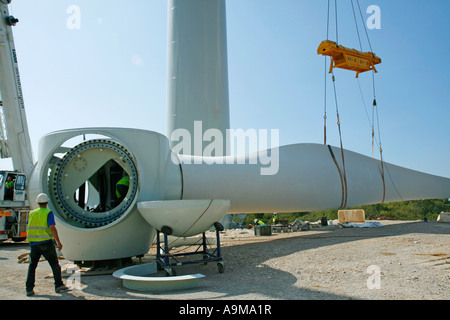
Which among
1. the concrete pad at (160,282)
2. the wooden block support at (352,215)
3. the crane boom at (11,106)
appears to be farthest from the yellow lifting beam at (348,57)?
the crane boom at (11,106)

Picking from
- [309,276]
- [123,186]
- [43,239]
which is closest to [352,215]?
[309,276]

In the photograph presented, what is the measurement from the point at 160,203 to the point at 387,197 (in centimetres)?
901

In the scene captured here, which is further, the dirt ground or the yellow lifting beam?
the yellow lifting beam

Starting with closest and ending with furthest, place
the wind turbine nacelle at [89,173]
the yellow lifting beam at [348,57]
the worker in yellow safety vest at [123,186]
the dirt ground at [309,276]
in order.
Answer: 1. the dirt ground at [309,276]
2. the wind turbine nacelle at [89,173]
3. the worker in yellow safety vest at [123,186]
4. the yellow lifting beam at [348,57]

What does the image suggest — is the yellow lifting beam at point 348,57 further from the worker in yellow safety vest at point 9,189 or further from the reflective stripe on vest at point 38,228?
the worker in yellow safety vest at point 9,189

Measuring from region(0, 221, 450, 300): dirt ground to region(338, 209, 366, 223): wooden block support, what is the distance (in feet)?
20.3

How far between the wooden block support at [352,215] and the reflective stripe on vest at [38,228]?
12154 mm

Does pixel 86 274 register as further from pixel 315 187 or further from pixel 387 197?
pixel 387 197

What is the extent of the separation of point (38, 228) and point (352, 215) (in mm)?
12967

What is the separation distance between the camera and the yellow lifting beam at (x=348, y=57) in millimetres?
13547

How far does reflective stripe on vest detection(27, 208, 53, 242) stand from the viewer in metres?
5.46

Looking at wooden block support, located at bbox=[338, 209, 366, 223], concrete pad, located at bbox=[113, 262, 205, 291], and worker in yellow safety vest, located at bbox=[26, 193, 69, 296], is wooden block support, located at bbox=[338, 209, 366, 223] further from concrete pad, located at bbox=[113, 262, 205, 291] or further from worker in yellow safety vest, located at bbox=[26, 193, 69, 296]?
worker in yellow safety vest, located at bbox=[26, 193, 69, 296]

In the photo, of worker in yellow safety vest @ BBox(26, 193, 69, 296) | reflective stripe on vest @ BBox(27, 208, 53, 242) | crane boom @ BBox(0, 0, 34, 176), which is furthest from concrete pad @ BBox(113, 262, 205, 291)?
crane boom @ BBox(0, 0, 34, 176)
